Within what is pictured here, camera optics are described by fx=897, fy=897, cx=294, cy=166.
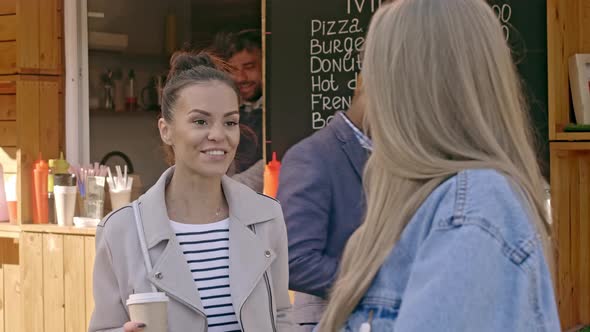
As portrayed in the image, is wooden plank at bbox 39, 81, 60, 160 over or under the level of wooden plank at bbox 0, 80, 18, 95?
under

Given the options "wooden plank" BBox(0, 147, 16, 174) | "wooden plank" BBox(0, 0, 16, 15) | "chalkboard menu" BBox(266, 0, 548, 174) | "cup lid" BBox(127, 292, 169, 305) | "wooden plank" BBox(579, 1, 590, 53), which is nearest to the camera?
"cup lid" BBox(127, 292, 169, 305)

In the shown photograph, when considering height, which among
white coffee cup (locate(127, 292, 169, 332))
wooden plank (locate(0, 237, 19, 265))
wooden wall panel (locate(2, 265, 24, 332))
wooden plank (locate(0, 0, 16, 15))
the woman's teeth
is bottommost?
wooden wall panel (locate(2, 265, 24, 332))

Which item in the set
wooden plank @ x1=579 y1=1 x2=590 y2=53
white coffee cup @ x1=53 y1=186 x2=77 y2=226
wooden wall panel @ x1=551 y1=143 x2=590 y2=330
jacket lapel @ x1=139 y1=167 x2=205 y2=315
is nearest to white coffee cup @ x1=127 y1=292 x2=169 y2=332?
jacket lapel @ x1=139 y1=167 x2=205 y2=315

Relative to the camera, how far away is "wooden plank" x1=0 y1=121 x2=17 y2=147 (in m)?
5.98

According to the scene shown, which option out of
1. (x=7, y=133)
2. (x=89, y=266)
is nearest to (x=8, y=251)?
(x=7, y=133)

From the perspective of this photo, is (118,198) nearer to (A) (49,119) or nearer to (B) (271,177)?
(A) (49,119)

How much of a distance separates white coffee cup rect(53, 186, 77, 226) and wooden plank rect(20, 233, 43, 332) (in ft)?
Result: 0.66

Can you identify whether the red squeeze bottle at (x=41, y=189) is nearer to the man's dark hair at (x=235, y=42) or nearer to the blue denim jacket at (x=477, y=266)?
the man's dark hair at (x=235, y=42)

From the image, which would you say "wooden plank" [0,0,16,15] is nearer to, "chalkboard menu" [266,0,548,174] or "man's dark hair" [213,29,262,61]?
"man's dark hair" [213,29,262,61]

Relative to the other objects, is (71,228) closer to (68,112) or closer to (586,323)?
(68,112)

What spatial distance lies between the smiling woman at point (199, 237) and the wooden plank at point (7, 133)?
3.46 metres

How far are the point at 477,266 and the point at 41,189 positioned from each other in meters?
4.87

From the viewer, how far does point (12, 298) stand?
6043mm

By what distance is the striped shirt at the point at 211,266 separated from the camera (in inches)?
97.3
